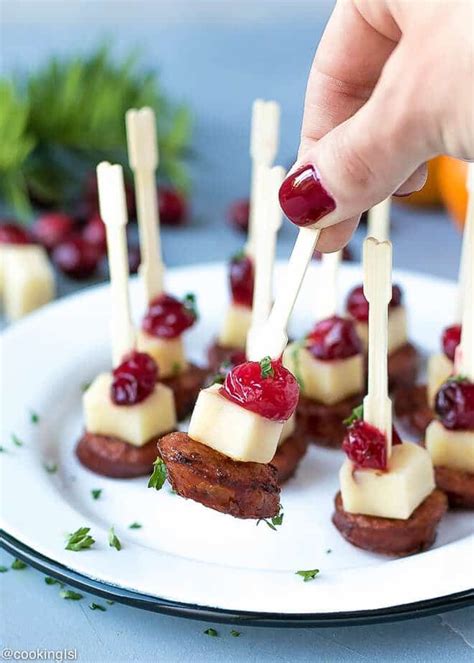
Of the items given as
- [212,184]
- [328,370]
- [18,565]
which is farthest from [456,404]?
[212,184]

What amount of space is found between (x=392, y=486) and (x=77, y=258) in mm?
1906

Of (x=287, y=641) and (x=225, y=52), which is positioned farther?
(x=225, y=52)

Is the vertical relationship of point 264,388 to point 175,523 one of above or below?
above

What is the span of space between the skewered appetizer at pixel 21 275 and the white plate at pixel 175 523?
0.82 ft

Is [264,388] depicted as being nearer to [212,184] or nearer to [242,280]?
[242,280]

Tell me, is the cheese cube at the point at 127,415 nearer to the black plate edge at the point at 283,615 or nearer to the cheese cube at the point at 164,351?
the cheese cube at the point at 164,351

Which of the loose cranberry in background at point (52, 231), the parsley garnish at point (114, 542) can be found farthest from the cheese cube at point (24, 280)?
the parsley garnish at point (114, 542)

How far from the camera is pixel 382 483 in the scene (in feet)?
7.52

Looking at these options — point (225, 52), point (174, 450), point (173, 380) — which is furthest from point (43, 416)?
point (225, 52)

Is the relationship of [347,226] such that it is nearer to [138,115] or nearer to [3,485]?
[138,115]

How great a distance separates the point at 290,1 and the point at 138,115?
4.82 meters

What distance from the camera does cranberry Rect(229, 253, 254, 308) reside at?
3.10 m

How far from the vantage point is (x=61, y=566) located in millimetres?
2139

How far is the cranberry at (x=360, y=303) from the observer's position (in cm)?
307
